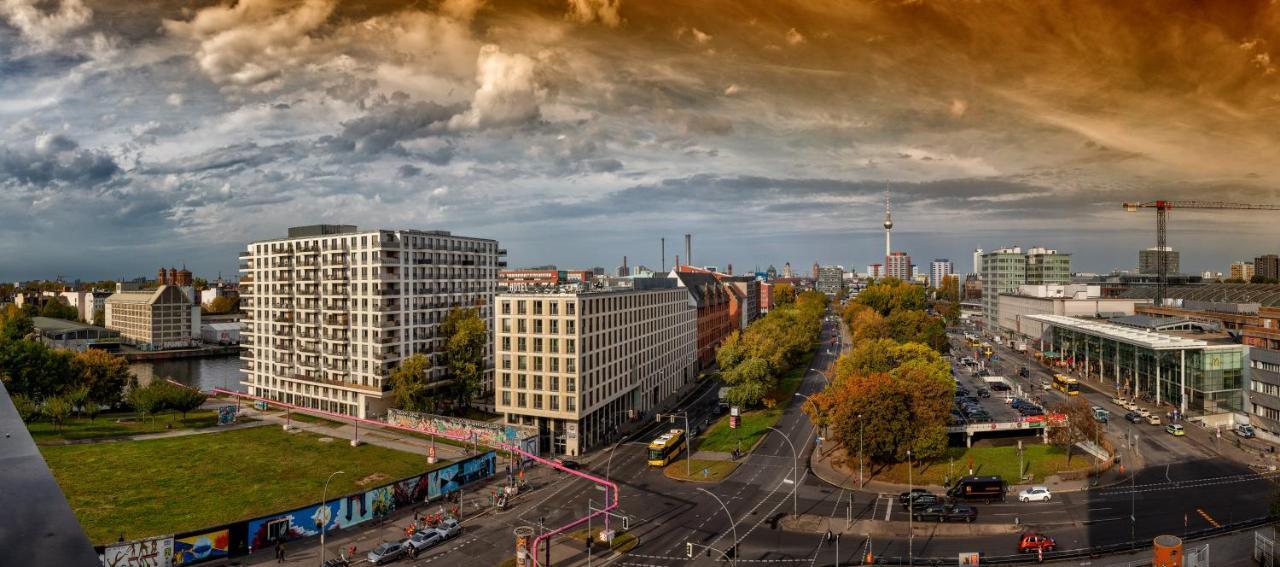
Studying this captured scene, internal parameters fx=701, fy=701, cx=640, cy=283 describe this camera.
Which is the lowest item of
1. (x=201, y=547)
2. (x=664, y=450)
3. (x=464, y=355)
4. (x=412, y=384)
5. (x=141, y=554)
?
(x=201, y=547)

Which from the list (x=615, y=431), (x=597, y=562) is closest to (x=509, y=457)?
(x=615, y=431)

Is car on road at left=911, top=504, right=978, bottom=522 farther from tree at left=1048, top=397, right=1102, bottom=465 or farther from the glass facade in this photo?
the glass facade

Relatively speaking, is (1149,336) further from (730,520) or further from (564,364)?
(564,364)

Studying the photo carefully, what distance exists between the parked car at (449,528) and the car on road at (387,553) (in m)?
3.68

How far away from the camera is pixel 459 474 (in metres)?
73.2

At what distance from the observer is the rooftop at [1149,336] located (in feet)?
334

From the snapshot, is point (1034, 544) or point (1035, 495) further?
point (1035, 495)

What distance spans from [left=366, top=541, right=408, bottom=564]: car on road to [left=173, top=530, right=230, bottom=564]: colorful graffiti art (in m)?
11.2

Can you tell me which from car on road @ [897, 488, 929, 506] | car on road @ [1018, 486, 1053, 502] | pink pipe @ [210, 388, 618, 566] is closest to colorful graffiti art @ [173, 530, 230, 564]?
pink pipe @ [210, 388, 618, 566]

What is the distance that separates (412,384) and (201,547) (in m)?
43.1

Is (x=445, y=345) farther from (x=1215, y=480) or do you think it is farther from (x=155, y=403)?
(x=1215, y=480)

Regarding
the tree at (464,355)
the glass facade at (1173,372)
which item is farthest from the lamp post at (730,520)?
the glass facade at (1173,372)

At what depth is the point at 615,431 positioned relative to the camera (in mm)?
99000

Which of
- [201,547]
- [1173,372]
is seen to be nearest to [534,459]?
[201,547]
